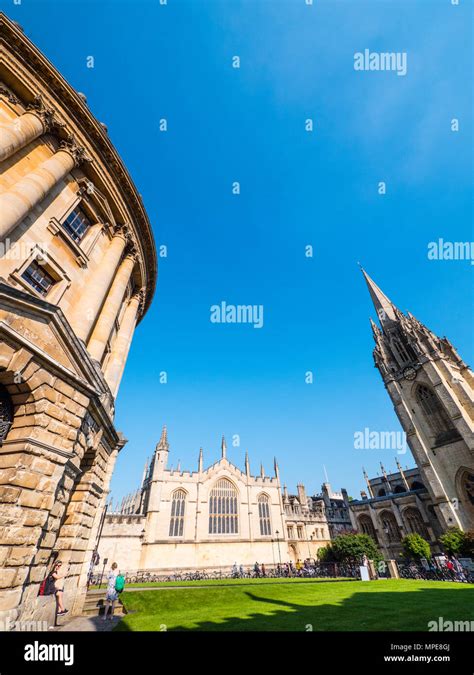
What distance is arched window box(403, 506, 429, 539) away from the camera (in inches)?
1493

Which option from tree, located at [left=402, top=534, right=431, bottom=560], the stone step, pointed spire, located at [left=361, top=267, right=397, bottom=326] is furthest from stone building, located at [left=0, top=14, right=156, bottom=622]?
pointed spire, located at [left=361, top=267, right=397, bottom=326]

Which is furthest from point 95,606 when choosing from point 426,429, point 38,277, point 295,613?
point 426,429

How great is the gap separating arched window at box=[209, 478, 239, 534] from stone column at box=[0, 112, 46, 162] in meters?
45.8

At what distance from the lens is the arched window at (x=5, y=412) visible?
712 cm

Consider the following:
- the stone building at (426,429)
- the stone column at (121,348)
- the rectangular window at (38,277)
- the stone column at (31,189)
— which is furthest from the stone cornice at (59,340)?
the stone building at (426,429)

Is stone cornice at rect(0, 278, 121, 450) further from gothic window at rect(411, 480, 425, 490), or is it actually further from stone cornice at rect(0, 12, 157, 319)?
gothic window at rect(411, 480, 425, 490)

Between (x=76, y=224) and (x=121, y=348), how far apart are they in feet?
20.5

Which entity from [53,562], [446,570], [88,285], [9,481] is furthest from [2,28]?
[446,570]

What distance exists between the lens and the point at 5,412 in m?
7.27

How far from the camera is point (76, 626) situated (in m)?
7.90

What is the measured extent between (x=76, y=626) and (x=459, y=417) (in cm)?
3793

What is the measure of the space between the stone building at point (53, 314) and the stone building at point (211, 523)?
26587 millimetres

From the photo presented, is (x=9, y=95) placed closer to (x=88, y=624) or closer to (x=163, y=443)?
(x=88, y=624)
